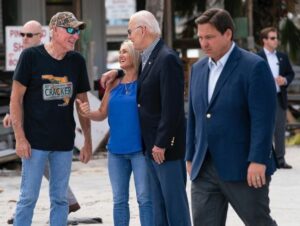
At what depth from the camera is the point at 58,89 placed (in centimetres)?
736

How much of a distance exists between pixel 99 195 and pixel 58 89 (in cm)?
356

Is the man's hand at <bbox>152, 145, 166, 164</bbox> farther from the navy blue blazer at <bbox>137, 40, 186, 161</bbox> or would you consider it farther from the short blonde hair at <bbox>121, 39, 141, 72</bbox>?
the short blonde hair at <bbox>121, 39, 141, 72</bbox>

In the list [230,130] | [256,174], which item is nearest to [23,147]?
[230,130]

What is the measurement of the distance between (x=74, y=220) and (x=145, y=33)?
8.05ft

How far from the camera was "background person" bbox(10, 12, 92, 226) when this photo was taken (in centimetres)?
725

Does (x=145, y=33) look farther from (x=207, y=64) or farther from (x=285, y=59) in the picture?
(x=285, y=59)

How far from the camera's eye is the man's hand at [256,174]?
5.69 metres

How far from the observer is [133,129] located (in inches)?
293

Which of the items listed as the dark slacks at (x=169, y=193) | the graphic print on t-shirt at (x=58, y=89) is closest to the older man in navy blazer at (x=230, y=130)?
the dark slacks at (x=169, y=193)

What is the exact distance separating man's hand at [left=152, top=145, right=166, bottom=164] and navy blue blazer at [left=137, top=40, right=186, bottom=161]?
0.10 ft

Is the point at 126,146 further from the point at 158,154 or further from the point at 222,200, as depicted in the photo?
the point at 222,200

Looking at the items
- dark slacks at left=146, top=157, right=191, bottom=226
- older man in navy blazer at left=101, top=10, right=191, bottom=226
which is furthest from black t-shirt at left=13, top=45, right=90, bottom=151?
dark slacks at left=146, top=157, right=191, bottom=226

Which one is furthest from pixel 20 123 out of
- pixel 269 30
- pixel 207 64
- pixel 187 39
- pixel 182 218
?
pixel 187 39

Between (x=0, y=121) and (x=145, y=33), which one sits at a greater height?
(x=145, y=33)
